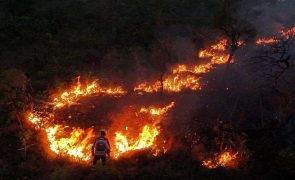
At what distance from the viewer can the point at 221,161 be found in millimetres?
15781

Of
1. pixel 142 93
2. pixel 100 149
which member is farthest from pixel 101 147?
pixel 142 93

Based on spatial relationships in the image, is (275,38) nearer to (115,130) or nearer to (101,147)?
(115,130)

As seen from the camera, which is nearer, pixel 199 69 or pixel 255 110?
pixel 255 110

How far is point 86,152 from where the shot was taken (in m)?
16.1

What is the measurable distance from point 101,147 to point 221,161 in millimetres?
5441

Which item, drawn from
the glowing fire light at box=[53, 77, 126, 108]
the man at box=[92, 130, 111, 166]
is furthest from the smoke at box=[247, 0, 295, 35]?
the man at box=[92, 130, 111, 166]

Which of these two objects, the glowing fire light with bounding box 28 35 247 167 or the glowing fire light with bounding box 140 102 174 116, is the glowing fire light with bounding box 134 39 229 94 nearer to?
the glowing fire light with bounding box 28 35 247 167

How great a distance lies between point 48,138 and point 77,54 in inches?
459

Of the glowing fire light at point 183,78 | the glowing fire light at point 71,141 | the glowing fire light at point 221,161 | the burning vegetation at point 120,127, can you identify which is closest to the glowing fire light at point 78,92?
the burning vegetation at point 120,127

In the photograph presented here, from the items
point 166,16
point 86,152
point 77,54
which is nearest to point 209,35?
point 166,16

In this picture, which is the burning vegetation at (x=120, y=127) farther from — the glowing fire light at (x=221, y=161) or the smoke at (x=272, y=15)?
the smoke at (x=272, y=15)

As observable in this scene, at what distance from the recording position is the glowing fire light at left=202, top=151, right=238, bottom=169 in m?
15.6

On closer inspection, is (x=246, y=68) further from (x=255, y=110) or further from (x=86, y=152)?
(x=86, y=152)

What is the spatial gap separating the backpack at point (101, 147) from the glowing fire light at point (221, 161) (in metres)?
4.45
